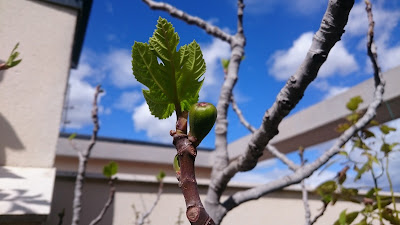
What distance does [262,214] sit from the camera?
9.27ft

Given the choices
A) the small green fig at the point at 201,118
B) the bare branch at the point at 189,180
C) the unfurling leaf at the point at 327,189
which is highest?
the unfurling leaf at the point at 327,189

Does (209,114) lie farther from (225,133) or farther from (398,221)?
(398,221)

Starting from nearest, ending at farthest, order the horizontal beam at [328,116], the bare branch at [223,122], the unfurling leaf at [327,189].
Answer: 1. the bare branch at [223,122]
2. the unfurling leaf at [327,189]
3. the horizontal beam at [328,116]

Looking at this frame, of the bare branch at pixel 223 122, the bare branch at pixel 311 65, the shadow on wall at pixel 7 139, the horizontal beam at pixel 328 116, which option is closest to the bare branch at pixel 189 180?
the bare branch at pixel 311 65

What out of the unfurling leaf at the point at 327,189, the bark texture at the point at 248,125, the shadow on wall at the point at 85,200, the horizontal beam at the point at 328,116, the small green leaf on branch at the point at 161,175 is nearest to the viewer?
the bark texture at the point at 248,125

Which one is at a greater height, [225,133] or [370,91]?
[370,91]

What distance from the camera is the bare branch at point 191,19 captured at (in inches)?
66.4

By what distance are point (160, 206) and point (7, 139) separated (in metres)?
1.18

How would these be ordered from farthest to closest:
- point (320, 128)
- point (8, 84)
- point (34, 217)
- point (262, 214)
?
point (320, 128) → point (262, 214) → point (8, 84) → point (34, 217)

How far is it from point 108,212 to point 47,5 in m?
1.51

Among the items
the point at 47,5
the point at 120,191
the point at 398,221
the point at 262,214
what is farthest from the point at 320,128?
the point at 47,5

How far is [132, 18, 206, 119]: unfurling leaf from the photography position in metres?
0.36

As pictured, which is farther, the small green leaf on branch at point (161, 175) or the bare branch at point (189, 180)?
the small green leaf on branch at point (161, 175)

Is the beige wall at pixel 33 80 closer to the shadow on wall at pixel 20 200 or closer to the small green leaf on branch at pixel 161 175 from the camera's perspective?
the shadow on wall at pixel 20 200
